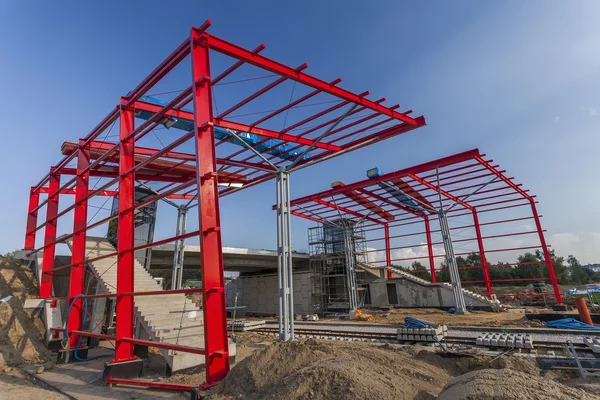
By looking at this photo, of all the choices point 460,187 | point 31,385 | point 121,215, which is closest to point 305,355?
point 121,215

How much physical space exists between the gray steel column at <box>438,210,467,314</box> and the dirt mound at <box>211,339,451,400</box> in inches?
620

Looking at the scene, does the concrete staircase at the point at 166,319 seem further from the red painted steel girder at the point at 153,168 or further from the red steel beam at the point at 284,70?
the red steel beam at the point at 284,70

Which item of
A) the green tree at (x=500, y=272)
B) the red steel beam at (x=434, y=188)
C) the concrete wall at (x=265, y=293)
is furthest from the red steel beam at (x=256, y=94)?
the green tree at (x=500, y=272)

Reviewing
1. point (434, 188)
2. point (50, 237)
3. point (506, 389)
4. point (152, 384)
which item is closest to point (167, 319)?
point (152, 384)

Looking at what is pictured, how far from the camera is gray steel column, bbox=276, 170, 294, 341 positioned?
11.5 metres

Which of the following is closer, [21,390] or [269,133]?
→ [21,390]

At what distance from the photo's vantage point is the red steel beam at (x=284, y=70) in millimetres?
8492

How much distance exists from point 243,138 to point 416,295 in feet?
71.4

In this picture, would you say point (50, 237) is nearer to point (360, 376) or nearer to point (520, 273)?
point (360, 376)

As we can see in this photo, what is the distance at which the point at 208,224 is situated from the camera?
708 cm

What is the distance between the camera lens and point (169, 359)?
334 inches

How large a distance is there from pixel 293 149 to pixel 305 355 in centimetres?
980

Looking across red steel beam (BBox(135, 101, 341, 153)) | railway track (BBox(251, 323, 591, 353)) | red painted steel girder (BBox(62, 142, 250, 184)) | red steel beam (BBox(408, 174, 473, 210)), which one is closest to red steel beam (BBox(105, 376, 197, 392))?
railway track (BBox(251, 323, 591, 353))

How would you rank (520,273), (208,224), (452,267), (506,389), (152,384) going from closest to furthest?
(506,389)
(152,384)
(208,224)
(452,267)
(520,273)
